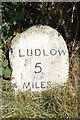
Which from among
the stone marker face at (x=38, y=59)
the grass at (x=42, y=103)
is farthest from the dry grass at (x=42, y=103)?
the stone marker face at (x=38, y=59)

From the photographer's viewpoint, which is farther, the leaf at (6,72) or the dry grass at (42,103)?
the leaf at (6,72)

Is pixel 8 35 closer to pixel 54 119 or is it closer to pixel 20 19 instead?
pixel 20 19

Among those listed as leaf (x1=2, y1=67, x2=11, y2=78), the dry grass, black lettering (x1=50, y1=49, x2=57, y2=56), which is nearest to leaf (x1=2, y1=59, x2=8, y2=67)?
leaf (x1=2, y1=67, x2=11, y2=78)

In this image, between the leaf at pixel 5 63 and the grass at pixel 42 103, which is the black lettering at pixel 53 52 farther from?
the leaf at pixel 5 63

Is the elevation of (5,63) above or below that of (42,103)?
above

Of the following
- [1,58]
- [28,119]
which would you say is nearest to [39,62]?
[1,58]

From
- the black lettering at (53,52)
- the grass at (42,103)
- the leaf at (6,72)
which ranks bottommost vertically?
the grass at (42,103)

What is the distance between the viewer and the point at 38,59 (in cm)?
368

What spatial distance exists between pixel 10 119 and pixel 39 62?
2.27ft

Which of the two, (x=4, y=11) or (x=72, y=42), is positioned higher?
(x=4, y=11)

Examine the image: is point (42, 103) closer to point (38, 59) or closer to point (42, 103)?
point (42, 103)

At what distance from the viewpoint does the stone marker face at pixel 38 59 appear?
3.63m

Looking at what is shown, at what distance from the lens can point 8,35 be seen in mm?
4090

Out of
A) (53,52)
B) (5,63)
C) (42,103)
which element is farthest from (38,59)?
(42,103)
